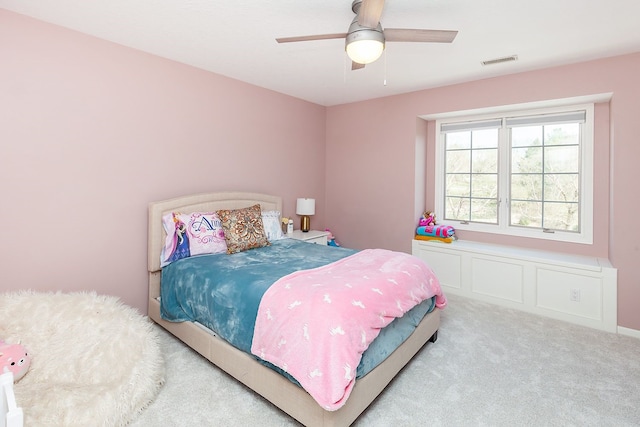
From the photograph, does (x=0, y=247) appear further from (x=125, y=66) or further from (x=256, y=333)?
(x=256, y=333)

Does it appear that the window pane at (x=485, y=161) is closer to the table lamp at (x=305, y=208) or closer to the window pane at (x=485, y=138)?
the window pane at (x=485, y=138)

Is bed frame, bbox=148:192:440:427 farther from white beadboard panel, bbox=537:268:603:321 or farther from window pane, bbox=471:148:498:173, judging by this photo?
window pane, bbox=471:148:498:173

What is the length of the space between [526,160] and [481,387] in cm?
278

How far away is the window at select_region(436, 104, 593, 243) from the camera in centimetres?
350

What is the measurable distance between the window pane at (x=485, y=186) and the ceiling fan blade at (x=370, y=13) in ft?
9.77

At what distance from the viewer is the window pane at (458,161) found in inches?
168

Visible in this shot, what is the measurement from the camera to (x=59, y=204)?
101 inches

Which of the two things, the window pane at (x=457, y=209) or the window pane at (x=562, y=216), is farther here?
the window pane at (x=457, y=209)

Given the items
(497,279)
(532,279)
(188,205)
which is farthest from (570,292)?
(188,205)

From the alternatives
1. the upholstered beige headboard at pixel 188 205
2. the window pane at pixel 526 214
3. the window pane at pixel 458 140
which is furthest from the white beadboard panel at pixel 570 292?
the upholstered beige headboard at pixel 188 205

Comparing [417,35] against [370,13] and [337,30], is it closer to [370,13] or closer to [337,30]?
[370,13]

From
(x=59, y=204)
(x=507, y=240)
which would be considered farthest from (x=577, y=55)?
(x=59, y=204)

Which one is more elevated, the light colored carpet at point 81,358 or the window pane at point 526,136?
the window pane at point 526,136

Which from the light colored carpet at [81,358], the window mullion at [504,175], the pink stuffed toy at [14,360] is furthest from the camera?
the window mullion at [504,175]
